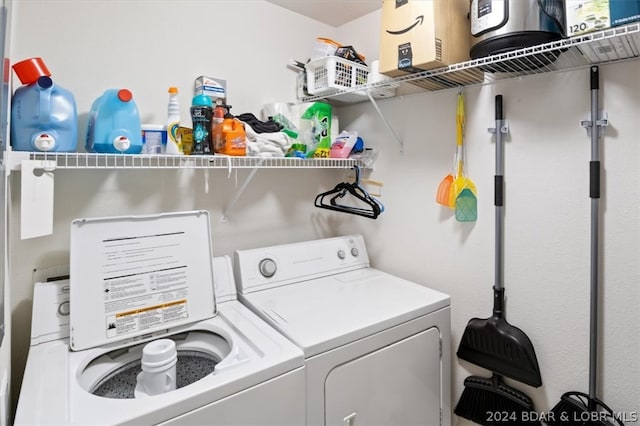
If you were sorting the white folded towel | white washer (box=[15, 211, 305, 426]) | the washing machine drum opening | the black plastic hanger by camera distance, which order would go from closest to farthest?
white washer (box=[15, 211, 305, 426]), the washing machine drum opening, the white folded towel, the black plastic hanger

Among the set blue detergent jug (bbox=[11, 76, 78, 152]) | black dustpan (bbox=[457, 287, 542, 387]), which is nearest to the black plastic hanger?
black dustpan (bbox=[457, 287, 542, 387])

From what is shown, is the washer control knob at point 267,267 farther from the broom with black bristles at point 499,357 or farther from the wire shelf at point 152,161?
the broom with black bristles at point 499,357

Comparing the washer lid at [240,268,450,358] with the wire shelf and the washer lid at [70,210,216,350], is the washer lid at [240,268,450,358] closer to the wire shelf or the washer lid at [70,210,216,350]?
the washer lid at [70,210,216,350]

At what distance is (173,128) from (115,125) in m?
0.24

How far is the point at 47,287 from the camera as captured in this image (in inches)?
54.5

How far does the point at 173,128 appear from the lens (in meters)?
1.55

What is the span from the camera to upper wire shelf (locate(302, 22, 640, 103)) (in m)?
1.13

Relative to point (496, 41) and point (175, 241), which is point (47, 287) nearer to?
point (175, 241)

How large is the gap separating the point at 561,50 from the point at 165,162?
1.54m

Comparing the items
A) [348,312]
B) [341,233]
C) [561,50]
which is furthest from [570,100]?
[341,233]

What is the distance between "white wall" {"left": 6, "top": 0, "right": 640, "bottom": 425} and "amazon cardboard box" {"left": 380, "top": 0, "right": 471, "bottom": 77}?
323mm

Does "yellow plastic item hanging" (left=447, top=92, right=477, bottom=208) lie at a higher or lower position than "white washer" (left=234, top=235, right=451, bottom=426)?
higher

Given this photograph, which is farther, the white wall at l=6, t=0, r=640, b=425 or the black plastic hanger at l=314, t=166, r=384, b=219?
the black plastic hanger at l=314, t=166, r=384, b=219

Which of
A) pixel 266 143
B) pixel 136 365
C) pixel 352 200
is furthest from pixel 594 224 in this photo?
pixel 136 365
